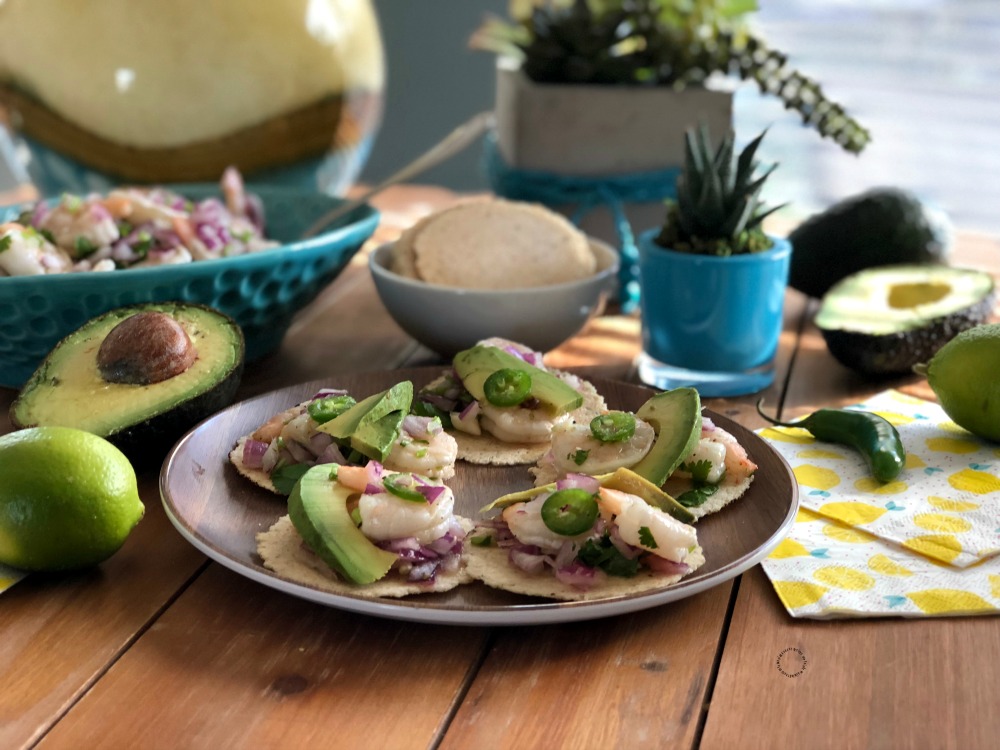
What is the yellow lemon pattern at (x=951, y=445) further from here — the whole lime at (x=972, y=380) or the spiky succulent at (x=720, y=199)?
the spiky succulent at (x=720, y=199)

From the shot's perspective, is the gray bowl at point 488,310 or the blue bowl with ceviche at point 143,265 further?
the gray bowl at point 488,310

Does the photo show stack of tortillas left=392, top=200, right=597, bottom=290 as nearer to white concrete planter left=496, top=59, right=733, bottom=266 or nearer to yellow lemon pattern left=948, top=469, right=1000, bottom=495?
white concrete planter left=496, top=59, right=733, bottom=266

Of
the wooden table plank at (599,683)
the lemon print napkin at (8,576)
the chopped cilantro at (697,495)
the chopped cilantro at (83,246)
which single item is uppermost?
the chopped cilantro at (83,246)

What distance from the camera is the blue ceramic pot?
1.65 m

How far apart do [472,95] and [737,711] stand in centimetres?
367

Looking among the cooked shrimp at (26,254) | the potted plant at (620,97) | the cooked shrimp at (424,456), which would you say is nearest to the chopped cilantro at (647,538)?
the cooked shrimp at (424,456)

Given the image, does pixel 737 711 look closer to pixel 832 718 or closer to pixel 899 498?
pixel 832 718

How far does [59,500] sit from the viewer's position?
108cm

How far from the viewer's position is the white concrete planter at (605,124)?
203 centimetres

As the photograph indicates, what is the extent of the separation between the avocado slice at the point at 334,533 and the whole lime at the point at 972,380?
82 cm

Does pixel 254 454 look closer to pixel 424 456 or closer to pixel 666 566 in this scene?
pixel 424 456

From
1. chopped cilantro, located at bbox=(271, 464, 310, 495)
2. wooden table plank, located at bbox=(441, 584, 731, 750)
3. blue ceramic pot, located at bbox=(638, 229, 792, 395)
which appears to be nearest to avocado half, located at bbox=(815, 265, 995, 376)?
blue ceramic pot, located at bbox=(638, 229, 792, 395)

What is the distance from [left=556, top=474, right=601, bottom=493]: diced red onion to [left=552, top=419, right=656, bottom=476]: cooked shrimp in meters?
0.12

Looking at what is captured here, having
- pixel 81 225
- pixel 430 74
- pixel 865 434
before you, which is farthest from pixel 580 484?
pixel 430 74
